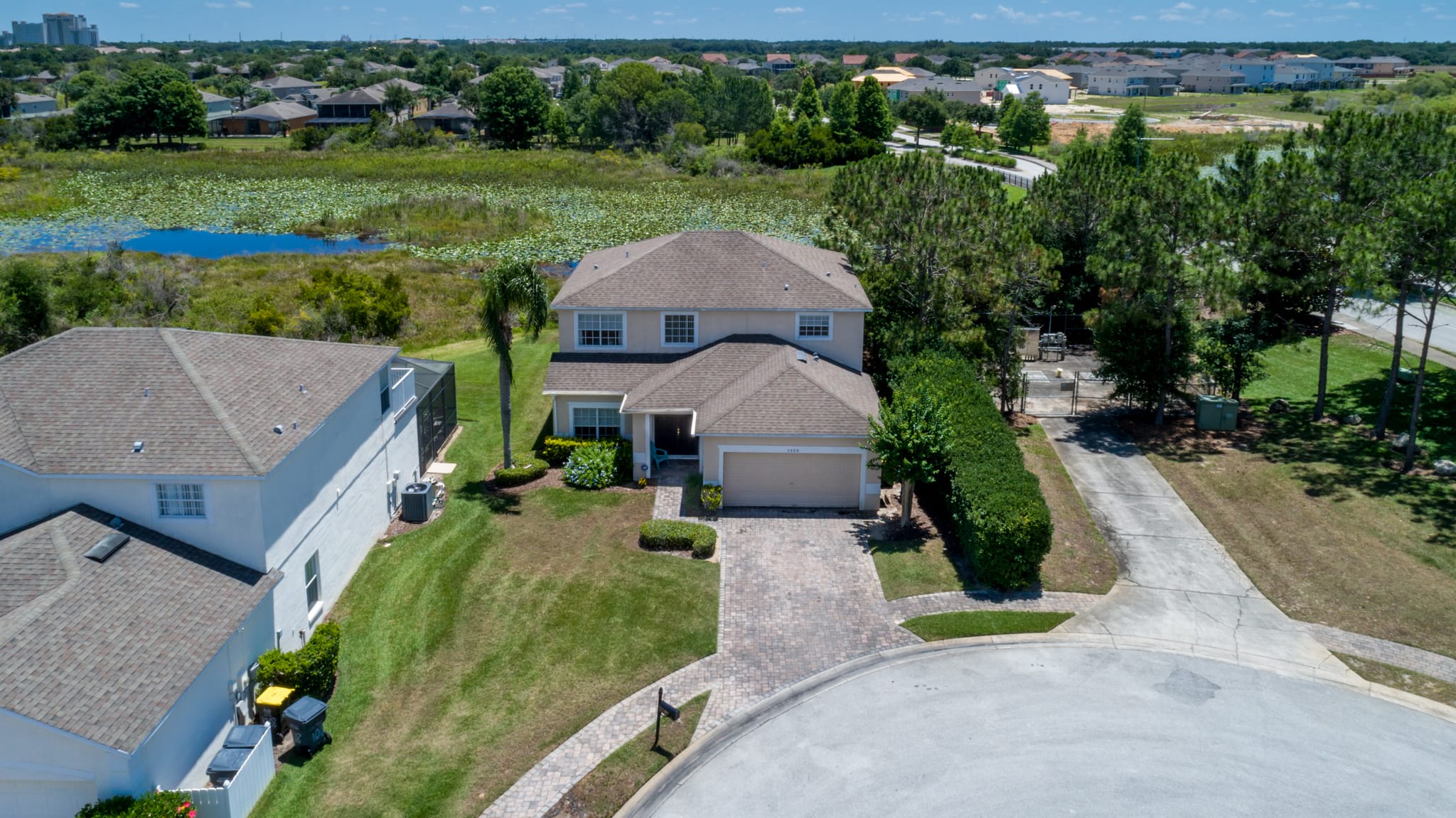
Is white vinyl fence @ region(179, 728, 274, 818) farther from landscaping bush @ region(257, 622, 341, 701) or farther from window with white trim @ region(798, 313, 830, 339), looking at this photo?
window with white trim @ region(798, 313, 830, 339)

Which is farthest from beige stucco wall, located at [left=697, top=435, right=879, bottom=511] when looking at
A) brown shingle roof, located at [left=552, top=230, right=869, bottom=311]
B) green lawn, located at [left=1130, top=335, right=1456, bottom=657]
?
green lawn, located at [left=1130, top=335, right=1456, bottom=657]

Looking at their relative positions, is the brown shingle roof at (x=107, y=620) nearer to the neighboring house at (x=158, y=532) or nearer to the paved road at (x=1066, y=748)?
the neighboring house at (x=158, y=532)

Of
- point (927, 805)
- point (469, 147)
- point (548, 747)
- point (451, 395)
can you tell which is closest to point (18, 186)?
point (469, 147)

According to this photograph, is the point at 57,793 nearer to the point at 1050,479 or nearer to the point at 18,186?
the point at 1050,479

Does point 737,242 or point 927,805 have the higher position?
point 737,242

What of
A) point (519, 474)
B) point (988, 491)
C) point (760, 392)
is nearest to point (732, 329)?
point (760, 392)

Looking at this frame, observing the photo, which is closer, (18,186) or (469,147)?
(18,186)

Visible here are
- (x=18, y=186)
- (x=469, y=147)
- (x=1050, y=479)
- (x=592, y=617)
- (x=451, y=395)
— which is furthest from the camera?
(x=469, y=147)
